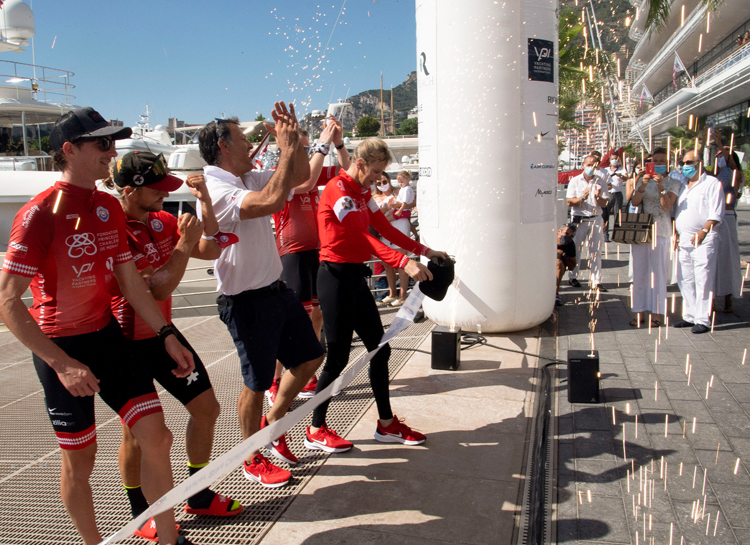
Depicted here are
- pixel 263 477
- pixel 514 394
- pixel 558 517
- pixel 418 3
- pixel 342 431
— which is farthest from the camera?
pixel 418 3

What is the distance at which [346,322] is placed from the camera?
3.72 m

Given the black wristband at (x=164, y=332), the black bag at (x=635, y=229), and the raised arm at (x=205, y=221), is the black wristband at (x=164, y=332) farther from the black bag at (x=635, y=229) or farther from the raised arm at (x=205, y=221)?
the black bag at (x=635, y=229)

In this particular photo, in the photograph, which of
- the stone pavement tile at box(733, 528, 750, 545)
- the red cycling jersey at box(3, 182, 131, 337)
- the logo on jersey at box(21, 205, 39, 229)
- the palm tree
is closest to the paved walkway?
the stone pavement tile at box(733, 528, 750, 545)

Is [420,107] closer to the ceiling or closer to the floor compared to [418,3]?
closer to the floor

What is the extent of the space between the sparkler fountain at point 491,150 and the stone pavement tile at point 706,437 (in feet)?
8.34

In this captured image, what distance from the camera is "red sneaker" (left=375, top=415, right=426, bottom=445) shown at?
12.5 ft

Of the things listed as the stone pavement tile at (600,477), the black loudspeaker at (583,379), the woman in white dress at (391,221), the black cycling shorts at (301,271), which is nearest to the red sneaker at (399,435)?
the stone pavement tile at (600,477)

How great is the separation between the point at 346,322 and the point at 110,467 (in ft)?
5.99

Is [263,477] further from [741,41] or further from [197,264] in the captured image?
[741,41]

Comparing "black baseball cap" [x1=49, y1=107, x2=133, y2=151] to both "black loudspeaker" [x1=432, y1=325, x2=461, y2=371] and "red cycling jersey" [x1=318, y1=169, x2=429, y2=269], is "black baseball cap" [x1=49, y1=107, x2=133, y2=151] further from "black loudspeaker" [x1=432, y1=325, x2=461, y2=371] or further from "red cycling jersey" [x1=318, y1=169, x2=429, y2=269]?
"black loudspeaker" [x1=432, y1=325, x2=461, y2=371]

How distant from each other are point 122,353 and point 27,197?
38.4 ft

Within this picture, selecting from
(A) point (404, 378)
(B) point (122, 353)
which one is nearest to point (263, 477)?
(B) point (122, 353)

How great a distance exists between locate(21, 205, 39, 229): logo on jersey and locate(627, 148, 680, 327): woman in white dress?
6486 millimetres

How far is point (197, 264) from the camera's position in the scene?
12688mm
